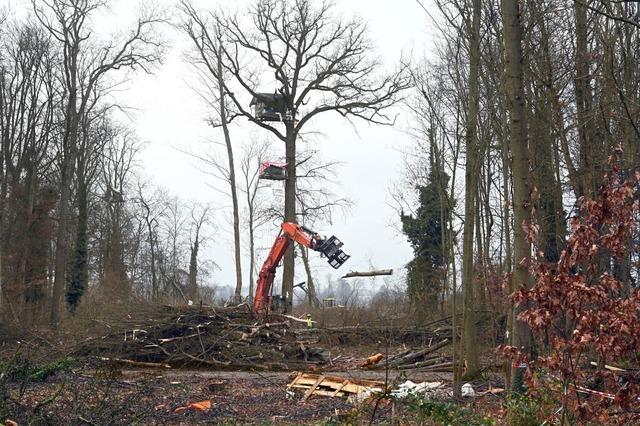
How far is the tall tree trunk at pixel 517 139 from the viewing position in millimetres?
9094

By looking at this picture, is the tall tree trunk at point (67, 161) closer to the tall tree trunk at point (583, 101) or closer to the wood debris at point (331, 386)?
the wood debris at point (331, 386)

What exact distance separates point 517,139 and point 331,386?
231 inches

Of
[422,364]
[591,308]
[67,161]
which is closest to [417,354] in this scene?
[422,364]

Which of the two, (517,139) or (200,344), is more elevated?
(517,139)

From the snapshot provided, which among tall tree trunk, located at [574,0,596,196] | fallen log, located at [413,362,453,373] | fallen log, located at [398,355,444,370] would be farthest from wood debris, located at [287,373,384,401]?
tall tree trunk, located at [574,0,596,196]

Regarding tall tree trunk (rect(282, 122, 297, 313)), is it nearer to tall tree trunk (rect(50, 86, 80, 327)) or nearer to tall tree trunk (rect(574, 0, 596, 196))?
tall tree trunk (rect(50, 86, 80, 327))

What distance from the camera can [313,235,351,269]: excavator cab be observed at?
21109mm

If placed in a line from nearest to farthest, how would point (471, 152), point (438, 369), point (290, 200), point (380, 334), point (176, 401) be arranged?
A: point (471, 152) → point (176, 401) → point (438, 369) → point (380, 334) → point (290, 200)

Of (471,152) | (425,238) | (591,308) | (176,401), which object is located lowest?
(176,401)

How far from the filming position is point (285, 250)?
23.5 m

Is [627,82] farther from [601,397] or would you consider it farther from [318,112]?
[318,112]

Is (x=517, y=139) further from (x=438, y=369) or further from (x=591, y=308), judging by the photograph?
(x=438, y=369)

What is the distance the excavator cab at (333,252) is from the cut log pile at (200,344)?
7.16 ft

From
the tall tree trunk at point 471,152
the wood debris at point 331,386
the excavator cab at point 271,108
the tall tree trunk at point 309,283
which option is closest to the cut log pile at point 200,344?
the wood debris at point 331,386
